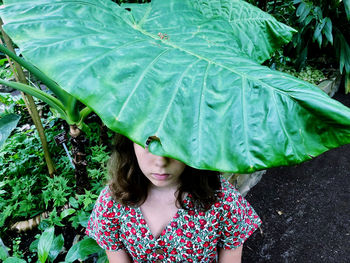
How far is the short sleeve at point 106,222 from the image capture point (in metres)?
0.97

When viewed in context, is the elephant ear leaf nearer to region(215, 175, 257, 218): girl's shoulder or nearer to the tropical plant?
→ region(215, 175, 257, 218): girl's shoulder

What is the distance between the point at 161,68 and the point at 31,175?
5.14 ft

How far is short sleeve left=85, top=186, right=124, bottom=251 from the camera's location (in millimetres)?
967

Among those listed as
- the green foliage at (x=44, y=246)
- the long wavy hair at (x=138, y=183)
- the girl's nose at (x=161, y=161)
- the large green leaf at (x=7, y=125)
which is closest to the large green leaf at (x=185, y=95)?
the girl's nose at (x=161, y=161)

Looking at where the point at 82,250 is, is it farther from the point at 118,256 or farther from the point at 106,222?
the point at 106,222

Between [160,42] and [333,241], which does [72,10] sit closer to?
[160,42]

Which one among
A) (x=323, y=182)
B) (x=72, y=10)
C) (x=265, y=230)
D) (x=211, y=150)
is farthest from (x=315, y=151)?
(x=323, y=182)

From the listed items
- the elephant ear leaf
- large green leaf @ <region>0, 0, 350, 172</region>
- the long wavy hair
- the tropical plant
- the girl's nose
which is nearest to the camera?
large green leaf @ <region>0, 0, 350, 172</region>

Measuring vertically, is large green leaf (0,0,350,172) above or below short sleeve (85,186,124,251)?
above

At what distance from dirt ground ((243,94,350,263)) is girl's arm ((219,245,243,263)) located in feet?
2.61

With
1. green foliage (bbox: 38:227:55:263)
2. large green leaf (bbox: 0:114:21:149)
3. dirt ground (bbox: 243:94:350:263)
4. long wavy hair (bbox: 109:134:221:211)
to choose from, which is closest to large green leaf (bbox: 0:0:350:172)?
long wavy hair (bbox: 109:134:221:211)

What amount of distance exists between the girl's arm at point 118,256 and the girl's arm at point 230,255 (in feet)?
1.25

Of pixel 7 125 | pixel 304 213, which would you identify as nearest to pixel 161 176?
pixel 7 125

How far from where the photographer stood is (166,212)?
0.98m
